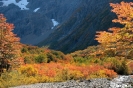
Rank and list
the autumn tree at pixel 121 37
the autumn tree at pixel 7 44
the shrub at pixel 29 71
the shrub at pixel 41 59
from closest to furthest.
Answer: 1. the autumn tree at pixel 121 37
2. the autumn tree at pixel 7 44
3. the shrub at pixel 29 71
4. the shrub at pixel 41 59

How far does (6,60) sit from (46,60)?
35.4 meters

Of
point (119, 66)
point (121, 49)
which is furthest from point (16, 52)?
point (121, 49)

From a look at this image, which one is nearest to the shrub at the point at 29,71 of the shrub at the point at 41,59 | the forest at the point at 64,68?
the forest at the point at 64,68

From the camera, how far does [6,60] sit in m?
41.5

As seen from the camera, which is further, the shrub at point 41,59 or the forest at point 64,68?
the shrub at point 41,59

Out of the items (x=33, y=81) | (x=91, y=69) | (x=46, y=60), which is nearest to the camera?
(x=33, y=81)

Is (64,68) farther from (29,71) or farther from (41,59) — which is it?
(41,59)

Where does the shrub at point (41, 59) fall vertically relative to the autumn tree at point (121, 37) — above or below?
above

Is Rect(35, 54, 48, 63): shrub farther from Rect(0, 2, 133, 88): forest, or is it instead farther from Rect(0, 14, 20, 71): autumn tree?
Rect(0, 14, 20, 71): autumn tree

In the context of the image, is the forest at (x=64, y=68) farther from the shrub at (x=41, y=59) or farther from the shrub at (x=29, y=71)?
the shrub at (x=41, y=59)

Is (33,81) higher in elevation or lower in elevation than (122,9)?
lower

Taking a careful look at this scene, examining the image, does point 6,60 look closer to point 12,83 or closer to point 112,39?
point 12,83

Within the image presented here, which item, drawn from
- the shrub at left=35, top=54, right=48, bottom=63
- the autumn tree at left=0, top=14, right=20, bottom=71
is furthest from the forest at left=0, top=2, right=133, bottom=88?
the shrub at left=35, top=54, right=48, bottom=63

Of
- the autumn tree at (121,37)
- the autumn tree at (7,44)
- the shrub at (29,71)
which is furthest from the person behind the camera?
the shrub at (29,71)
